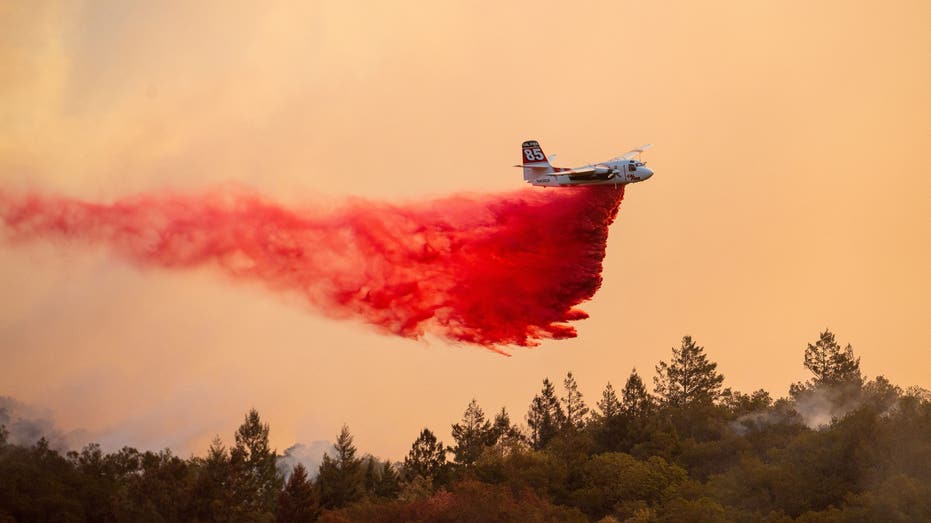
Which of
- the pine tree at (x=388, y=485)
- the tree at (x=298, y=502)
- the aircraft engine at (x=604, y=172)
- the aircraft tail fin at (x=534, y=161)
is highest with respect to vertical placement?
the aircraft tail fin at (x=534, y=161)

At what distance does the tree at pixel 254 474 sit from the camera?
117m

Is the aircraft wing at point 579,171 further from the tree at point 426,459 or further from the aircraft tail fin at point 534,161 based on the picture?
the tree at point 426,459

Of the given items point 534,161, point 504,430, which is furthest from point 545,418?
point 534,161

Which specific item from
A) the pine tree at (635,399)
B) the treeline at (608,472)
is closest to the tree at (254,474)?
the treeline at (608,472)

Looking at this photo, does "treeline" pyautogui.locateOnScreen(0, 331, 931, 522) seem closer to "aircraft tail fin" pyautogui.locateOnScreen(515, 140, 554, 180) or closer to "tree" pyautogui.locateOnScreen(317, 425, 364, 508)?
"tree" pyautogui.locateOnScreen(317, 425, 364, 508)

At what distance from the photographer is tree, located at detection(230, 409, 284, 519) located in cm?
11656

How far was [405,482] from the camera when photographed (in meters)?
132

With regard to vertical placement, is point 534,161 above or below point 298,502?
above

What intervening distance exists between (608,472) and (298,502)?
89.3 ft

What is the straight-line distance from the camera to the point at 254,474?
132875 mm

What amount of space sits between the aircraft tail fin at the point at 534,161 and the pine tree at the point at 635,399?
59.3 m

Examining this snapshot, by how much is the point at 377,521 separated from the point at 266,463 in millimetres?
27109

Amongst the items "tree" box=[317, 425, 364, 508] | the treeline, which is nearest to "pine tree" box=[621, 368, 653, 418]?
the treeline

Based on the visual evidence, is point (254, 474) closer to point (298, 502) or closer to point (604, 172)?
point (298, 502)
